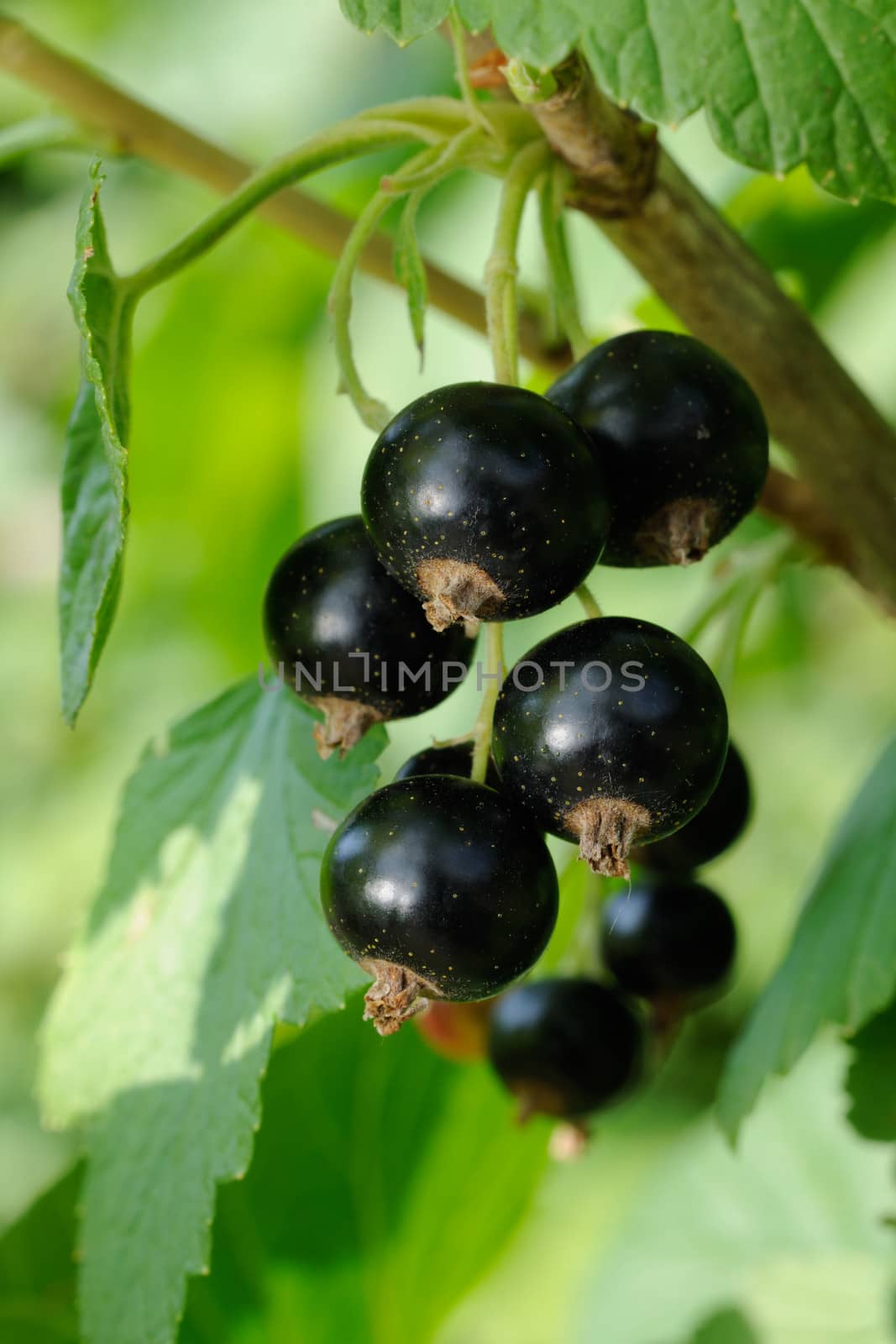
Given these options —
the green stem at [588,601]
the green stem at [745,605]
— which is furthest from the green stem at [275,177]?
the green stem at [745,605]

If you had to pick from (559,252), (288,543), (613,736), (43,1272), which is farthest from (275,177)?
(288,543)

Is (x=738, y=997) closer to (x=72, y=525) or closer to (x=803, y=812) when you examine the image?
(x=803, y=812)

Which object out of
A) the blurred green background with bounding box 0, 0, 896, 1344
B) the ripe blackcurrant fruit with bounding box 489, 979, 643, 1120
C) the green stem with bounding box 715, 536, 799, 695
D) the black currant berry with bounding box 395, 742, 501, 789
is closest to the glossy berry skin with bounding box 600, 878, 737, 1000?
the ripe blackcurrant fruit with bounding box 489, 979, 643, 1120

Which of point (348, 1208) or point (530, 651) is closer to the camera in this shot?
point (530, 651)

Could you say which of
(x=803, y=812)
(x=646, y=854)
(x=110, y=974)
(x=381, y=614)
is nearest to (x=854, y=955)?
Answer: (x=646, y=854)

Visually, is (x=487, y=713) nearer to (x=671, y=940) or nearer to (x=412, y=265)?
(x=412, y=265)

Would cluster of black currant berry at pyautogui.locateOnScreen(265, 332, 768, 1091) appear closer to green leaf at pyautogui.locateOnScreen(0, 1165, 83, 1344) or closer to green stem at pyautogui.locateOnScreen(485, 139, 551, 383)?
green stem at pyautogui.locateOnScreen(485, 139, 551, 383)
